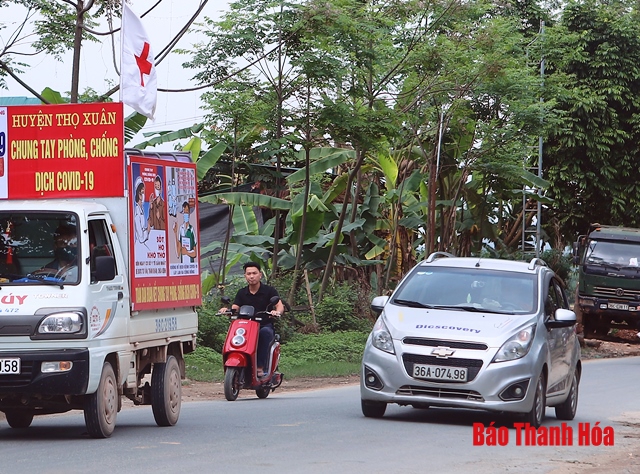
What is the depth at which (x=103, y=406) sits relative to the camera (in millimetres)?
9766

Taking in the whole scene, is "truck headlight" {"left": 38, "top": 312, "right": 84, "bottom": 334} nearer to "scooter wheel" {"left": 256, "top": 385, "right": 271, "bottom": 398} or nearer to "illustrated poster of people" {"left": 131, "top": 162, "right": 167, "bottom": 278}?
"illustrated poster of people" {"left": 131, "top": 162, "right": 167, "bottom": 278}

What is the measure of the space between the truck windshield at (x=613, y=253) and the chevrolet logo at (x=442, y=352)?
2031 cm

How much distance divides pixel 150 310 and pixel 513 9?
84.0 ft

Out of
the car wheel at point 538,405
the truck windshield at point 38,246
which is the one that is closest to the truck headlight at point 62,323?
the truck windshield at point 38,246

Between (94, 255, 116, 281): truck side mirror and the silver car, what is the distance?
10.5ft

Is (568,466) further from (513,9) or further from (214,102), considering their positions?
(513,9)

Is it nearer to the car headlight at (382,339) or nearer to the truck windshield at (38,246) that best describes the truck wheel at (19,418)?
the truck windshield at (38,246)

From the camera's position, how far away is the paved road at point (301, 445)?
859 centimetres

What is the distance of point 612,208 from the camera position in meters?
37.5

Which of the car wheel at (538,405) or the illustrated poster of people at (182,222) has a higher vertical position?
the illustrated poster of people at (182,222)

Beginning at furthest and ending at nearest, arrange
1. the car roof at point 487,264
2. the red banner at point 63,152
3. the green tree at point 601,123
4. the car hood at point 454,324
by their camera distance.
→ the green tree at point 601,123, the car roof at point 487,264, the car hood at point 454,324, the red banner at point 63,152

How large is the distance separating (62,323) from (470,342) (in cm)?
403

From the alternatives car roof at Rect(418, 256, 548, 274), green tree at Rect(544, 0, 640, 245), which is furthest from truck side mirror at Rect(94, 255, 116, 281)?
green tree at Rect(544, 0, 640, 245)

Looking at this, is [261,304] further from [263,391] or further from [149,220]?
[149,220]
